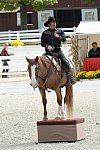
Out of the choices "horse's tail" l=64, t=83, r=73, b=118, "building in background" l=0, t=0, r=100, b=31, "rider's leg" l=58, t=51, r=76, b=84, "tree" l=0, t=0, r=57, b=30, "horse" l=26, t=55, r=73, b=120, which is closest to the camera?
"horse" l=26, t=55, r=73, b=120

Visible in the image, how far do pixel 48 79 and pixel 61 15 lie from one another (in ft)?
149

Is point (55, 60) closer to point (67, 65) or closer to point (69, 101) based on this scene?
point (67, 65)

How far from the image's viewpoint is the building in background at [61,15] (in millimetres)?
55781

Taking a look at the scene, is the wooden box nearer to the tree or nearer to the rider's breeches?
the rider's breeches

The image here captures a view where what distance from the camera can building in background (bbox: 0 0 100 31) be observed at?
5578 cm

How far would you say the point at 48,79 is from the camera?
11984 mm

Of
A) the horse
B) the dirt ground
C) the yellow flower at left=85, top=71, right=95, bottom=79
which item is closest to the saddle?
the horse

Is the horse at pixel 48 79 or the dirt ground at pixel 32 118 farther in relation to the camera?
the horse at pixel 48 79

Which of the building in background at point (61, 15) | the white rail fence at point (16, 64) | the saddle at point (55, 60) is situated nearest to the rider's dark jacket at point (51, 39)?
the saddle at point (55, 60)

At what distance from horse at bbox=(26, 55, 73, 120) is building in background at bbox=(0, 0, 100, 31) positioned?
4319 centimetres

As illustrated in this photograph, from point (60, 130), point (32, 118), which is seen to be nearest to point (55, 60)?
point (60, 130)

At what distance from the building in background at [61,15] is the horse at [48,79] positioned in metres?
43.2

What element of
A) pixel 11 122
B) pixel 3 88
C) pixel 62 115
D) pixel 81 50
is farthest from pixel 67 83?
pixel 81 50

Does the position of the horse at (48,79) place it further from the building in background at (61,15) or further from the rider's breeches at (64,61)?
the building in background at (61,15)
